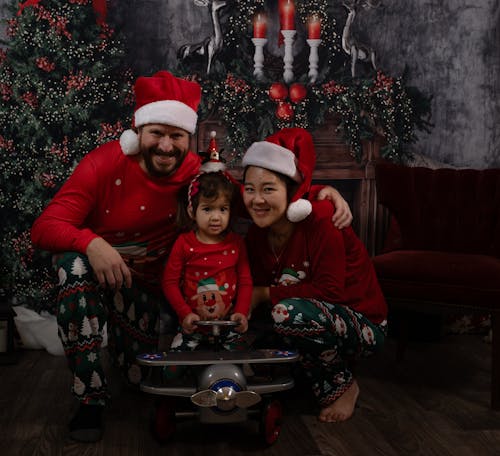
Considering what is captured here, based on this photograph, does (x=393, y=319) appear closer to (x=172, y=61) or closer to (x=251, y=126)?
(x=251, y=126)

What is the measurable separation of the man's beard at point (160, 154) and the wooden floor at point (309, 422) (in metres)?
0.78

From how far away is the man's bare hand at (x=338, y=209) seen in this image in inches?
94.5

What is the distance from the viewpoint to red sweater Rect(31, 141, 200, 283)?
235 centimetres

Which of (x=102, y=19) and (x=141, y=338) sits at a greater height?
(x=102, y=19)

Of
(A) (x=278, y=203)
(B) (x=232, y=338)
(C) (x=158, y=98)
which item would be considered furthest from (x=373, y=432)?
(C) (x=158, y=98)

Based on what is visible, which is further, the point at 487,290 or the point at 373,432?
the point at 487,290

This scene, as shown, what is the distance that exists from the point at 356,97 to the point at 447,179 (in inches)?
24.7

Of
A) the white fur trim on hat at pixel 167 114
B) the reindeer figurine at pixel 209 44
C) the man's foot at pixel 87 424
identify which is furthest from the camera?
the reindeer figurine at pixel 209 44

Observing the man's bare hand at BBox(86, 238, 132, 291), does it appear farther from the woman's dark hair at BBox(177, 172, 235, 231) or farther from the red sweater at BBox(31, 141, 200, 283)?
the woman's dark hair at BBox(177, 172, 235, 231)

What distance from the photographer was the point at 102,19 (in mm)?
3336

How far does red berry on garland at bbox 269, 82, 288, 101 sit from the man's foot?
1755 millimetres

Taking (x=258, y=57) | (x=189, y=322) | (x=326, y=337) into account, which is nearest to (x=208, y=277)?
(x=189, y=322)

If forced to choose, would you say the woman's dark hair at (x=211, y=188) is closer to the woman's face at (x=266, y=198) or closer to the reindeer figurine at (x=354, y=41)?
the woman's face at (x=266, y=198)

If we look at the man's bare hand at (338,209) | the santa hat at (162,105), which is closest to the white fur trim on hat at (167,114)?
the santa hat at (162,105)
